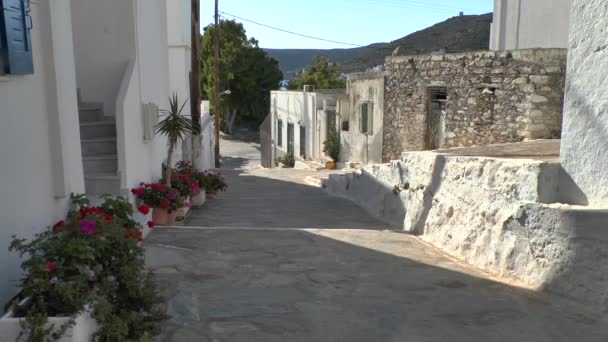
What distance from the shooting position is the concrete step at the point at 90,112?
22.6 feet

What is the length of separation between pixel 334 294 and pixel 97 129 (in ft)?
13.0

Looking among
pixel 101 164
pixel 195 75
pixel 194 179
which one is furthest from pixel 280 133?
pixel 101 164

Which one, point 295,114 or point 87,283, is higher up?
point 87,283

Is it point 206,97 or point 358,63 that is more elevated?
point 358,63

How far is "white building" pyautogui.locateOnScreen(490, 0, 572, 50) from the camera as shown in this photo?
1131 cm

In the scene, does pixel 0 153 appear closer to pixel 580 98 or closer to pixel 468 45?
pixel 580 98

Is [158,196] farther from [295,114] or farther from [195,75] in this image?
[295,114]

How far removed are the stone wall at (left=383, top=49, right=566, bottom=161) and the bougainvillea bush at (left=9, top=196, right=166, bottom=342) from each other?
27.9ft

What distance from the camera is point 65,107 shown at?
427 centimetres

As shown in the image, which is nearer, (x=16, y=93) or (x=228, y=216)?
(x=16, y=93)

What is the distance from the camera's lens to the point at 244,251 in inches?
236

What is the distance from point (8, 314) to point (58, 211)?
1.35m

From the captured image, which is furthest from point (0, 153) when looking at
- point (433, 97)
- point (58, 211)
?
point (433, 97)

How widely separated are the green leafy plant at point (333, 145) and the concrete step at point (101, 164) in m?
16.5
